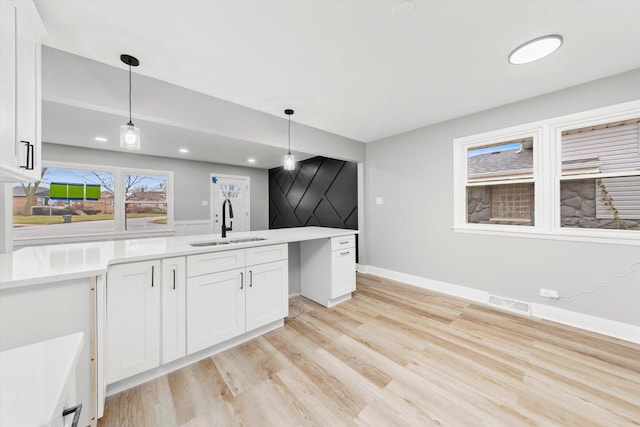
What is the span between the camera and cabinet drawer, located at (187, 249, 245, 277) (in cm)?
183

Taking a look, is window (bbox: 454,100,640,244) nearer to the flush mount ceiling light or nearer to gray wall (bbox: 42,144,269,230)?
the flush mount ceiling light

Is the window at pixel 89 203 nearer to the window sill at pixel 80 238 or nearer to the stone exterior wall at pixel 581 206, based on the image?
the window sill at pixel 80 238

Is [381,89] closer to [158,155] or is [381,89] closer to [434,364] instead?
[434,364]

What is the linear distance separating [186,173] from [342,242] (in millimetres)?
4553

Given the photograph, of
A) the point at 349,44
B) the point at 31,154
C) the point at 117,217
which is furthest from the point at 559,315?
the point at 117,217

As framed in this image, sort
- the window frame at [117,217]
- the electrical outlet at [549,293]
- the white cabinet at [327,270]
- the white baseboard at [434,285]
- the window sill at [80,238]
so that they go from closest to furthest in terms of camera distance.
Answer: the electrical outlet at [549,293], the white cabinet at [327,270], the white baseboard at [434,285], the window sill at [80,238], the window frame at [117,217]

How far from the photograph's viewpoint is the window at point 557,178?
7.11 feet

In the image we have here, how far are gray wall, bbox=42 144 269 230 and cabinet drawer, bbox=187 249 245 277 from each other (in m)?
4.38

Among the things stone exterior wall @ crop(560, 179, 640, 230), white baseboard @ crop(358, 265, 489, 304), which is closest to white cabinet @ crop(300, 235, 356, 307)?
white baseboard @ crop(358, 265, 489, 304)

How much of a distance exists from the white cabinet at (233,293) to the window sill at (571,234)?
8.23ft

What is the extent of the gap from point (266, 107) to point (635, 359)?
158 inches

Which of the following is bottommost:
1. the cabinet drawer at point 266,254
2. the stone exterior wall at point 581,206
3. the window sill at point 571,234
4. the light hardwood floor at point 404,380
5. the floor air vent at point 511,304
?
the light hardwood floor at point 404,380

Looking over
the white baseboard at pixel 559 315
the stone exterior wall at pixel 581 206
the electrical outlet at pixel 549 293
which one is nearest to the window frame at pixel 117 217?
the white baseboard at pixel 559 315

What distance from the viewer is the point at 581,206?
2.39 meters
